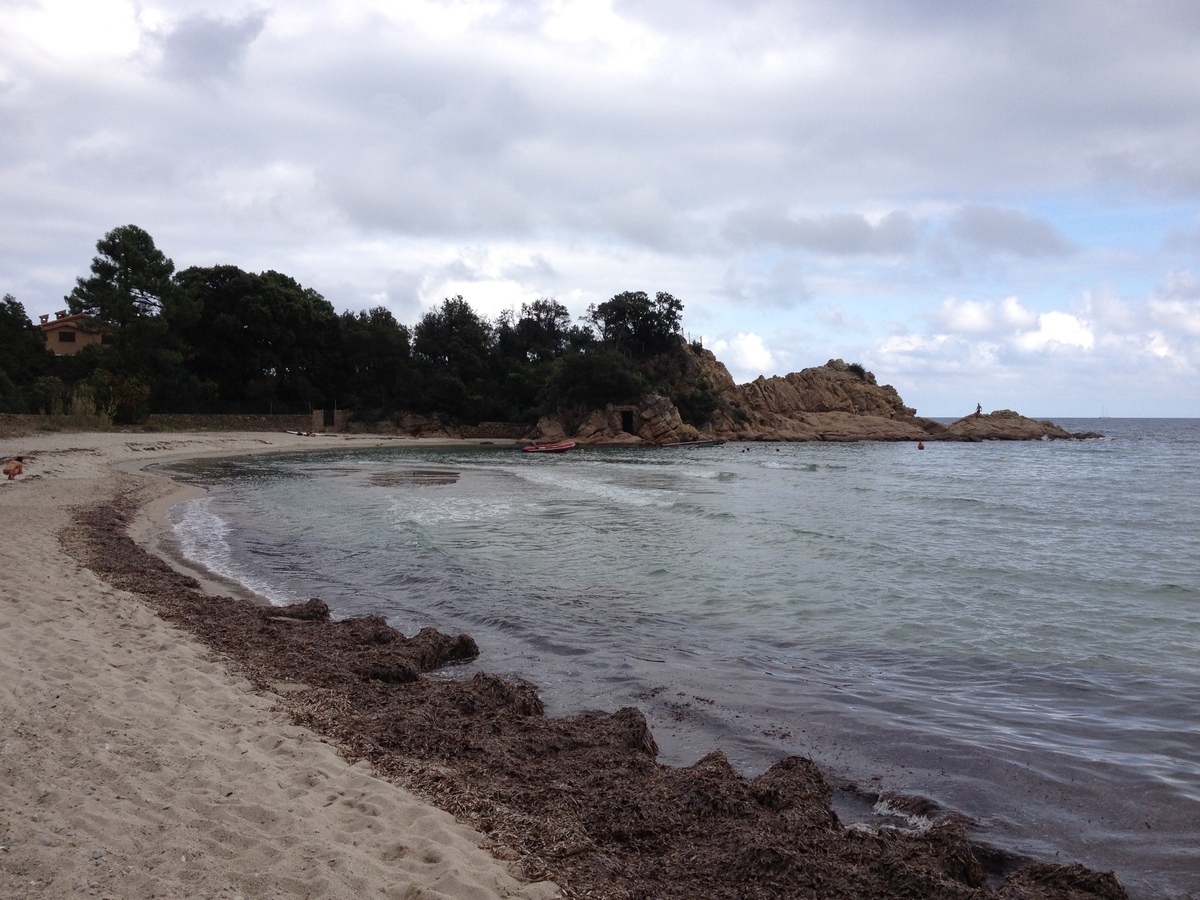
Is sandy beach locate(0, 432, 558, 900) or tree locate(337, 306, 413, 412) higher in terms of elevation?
tree locate(337, 306, 413, 412)

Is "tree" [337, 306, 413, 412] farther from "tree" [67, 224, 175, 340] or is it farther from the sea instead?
the sea

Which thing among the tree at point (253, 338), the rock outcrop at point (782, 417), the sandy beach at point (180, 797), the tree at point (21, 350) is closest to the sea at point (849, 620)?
the sandy beach at point (180, 797)

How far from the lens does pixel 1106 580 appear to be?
1284 cm

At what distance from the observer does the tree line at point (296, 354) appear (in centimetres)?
4834

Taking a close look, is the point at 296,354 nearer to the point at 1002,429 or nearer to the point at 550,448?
the point at 550,448

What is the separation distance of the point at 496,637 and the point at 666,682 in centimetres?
251

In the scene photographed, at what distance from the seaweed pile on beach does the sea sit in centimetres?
53

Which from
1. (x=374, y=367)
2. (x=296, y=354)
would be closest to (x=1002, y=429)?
(x=374, y=367)

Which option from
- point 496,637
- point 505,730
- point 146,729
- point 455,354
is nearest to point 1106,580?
point 496,637

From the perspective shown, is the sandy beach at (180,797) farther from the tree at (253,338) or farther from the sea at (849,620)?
the tree at (253,338)

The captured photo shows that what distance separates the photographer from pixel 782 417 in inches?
3137

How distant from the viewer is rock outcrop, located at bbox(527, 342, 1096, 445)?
68000 mm

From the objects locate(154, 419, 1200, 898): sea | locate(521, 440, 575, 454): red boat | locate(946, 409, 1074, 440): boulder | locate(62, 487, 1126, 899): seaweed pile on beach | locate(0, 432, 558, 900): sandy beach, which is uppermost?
locate(946, 409, 1074, 440): boulder

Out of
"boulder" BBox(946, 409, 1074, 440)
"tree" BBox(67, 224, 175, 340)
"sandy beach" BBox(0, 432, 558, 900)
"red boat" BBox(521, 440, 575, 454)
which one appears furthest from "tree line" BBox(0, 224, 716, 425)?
"sandy beach" BBox(0, 432, 558, 900)
